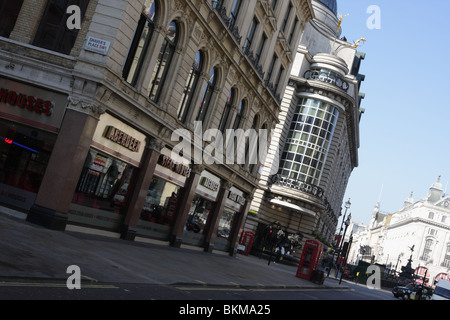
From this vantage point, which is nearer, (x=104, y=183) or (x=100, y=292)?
(x=100, y=292)

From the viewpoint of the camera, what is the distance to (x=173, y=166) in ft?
75.5

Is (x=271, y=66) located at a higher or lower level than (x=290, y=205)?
higher

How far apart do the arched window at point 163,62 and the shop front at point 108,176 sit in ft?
6.49

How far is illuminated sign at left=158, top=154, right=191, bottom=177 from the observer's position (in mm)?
21844

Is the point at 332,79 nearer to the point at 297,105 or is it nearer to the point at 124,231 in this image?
the point at 297,105

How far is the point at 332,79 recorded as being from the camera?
5494cm

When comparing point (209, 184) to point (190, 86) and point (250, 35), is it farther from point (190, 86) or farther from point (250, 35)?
point (250, 35)

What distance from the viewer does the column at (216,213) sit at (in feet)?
96.3

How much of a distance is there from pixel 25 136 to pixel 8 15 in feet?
14.6

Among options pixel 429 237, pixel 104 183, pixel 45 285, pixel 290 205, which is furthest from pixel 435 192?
pixel 45 285

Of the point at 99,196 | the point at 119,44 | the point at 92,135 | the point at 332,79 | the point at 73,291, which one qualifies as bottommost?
the point at 73,291

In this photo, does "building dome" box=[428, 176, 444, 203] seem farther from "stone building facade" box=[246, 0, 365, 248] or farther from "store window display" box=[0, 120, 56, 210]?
"store window display" box=[0, 120, 56, 210]
